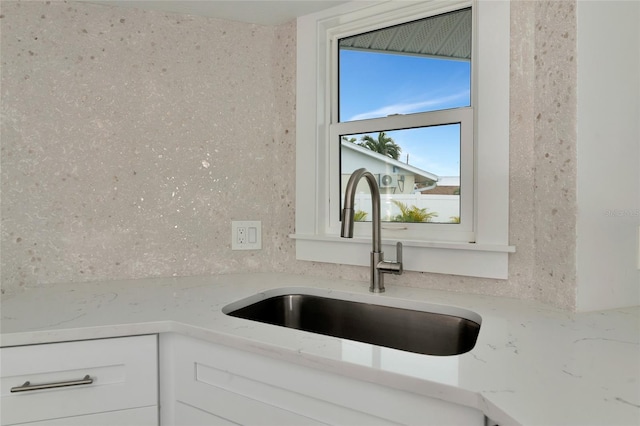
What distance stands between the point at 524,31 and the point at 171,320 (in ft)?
→ 4.32

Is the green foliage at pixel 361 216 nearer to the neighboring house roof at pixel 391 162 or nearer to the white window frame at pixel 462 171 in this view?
the white window frame at pixel 462 171

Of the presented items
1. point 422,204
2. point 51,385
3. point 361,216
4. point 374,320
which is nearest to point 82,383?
point 51,385

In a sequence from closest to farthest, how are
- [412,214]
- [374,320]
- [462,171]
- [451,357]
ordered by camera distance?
[451,357]
[374,320]
[462,171]
[412,214]

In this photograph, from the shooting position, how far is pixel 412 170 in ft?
4.70

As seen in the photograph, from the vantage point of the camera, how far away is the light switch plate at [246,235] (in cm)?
159

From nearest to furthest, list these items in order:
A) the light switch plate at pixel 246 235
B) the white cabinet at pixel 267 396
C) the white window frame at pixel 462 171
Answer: the white cabinet at pixel 267 396 < the white window frame at pixel 462 171 < the light switch plate at pixel 246 235

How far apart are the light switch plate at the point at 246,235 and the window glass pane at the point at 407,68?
23.0 inches

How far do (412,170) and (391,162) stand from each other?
0.09 metres

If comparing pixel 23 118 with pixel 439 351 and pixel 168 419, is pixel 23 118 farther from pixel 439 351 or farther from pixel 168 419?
pixel 439 351

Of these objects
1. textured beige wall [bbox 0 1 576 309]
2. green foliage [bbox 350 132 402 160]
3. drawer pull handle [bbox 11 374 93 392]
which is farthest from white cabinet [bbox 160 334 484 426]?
green foliage [bbox 350 132 402 160]

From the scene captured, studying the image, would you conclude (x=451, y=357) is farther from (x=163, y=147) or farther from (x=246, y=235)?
(x=163, y=147)

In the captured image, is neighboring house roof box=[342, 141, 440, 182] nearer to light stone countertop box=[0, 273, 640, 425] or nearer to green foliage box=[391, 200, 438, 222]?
green foliage box=[391, 200, 438, 222]

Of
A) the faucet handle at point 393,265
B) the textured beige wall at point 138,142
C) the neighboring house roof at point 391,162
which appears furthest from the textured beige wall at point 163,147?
the neighboring house roof at point 391,162

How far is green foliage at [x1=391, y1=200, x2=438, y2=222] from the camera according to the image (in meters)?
1.39
